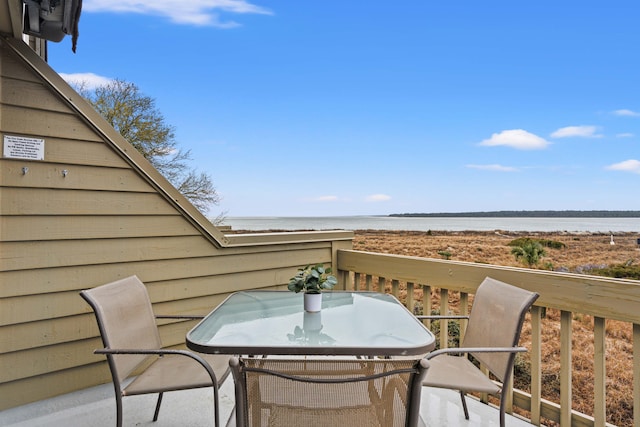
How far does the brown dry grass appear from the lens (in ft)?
11.8

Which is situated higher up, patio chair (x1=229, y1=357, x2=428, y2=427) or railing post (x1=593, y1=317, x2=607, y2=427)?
patio chair (x1=229, y1=357, x2=428, y2=427)

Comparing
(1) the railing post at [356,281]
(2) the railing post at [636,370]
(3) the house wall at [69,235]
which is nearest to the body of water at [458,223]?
(1) the railing post at [356,281]

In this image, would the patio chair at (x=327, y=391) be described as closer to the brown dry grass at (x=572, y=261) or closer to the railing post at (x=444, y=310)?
the railing post at (x=444, y=310)

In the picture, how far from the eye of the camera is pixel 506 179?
42.6 feet

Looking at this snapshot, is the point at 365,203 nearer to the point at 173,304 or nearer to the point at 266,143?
the point at 266,143

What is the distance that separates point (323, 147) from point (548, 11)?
20.8 feet

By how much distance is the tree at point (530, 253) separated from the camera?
8.56 meters

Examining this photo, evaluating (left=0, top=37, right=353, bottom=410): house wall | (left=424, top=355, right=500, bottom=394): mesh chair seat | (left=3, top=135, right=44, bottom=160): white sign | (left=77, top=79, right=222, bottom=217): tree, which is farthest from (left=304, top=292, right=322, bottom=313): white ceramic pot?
(left=77, top=79, right=222, bottom=217): tree

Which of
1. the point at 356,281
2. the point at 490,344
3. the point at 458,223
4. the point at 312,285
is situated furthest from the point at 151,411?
the point at 458,223

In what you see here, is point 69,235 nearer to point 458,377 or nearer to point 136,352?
point 136,352

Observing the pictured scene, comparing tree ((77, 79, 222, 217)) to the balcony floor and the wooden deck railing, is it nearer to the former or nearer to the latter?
the balcony floor

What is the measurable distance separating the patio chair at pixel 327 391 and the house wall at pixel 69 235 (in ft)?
5.86

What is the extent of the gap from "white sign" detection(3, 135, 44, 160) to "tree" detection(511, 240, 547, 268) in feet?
29.5

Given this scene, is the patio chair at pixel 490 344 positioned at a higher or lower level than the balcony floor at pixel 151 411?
higher
